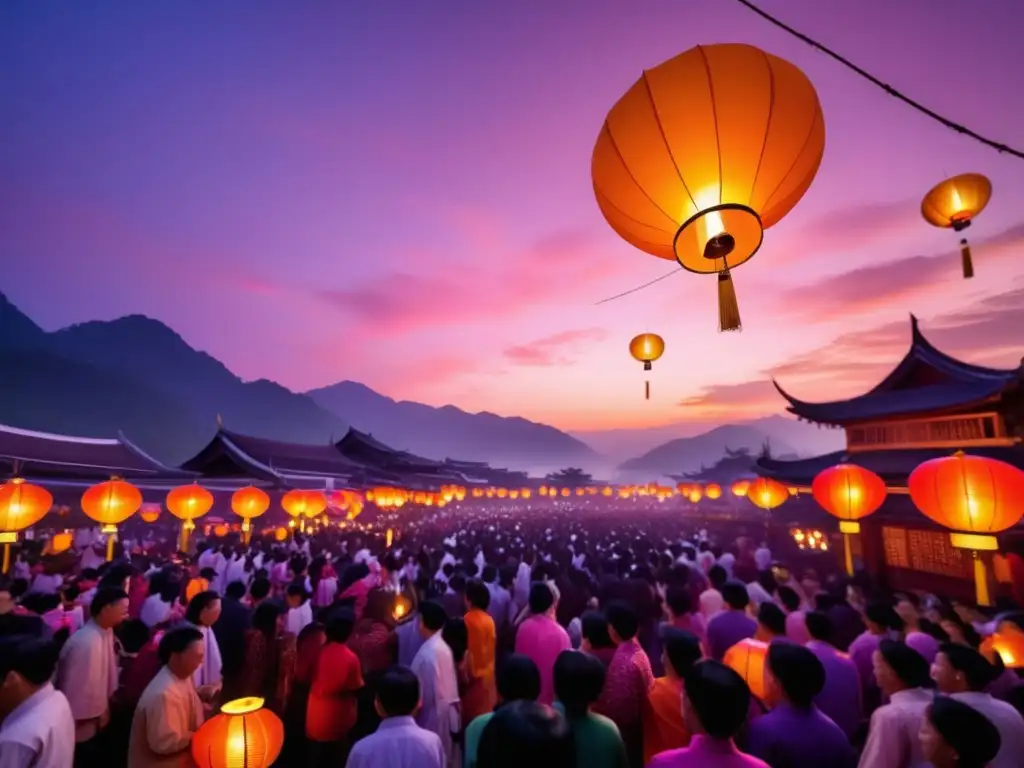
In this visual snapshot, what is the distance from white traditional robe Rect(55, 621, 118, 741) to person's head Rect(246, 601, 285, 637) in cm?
117

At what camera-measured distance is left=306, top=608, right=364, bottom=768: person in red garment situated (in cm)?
420

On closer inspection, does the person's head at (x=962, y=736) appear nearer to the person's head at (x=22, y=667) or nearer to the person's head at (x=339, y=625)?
the person's head at (x=339, y=625)

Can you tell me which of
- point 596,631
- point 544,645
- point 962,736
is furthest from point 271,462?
point 962,736

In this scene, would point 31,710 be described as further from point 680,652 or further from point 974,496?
point 974,496

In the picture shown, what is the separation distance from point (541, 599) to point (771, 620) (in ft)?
6.62

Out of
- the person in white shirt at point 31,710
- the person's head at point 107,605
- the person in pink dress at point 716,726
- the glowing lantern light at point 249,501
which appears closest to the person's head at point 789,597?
the person in pink dress at point 716,726

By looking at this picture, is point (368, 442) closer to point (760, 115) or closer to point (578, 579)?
point (578, 579)

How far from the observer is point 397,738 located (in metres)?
2.74

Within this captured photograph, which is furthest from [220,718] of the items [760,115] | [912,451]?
[912,451]

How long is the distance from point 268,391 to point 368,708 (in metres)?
129

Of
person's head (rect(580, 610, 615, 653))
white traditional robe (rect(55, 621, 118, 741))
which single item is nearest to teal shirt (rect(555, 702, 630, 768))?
person's head (rect(580, 610, 615, 653))

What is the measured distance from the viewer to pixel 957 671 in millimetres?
3074

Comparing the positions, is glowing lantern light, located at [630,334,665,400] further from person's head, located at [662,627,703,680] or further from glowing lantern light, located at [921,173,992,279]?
person's head, located at [662,627,703,680]

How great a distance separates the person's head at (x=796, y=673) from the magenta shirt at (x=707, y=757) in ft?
2.42
